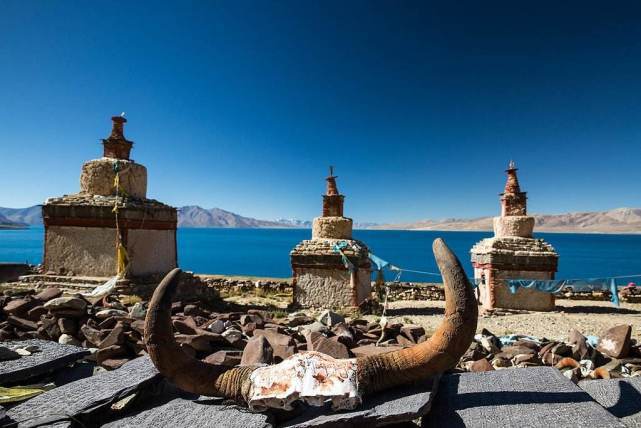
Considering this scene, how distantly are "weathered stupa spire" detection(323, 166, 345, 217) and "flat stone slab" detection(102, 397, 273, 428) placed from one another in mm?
13516

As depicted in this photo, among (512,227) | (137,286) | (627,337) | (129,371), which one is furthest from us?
(512,227)

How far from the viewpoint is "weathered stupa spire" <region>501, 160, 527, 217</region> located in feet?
53.5

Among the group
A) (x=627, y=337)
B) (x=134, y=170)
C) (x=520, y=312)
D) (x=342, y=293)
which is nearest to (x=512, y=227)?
(x=520, y=312)

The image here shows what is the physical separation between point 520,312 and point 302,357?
14584 mm

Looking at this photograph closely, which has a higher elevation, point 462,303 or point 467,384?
point 462,303

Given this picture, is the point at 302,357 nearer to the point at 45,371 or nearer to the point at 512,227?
the point at 45,371

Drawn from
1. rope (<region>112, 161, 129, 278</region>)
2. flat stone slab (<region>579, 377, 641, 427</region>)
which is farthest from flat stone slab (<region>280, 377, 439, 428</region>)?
rope (<region>112, 161, 129, 278</region>)

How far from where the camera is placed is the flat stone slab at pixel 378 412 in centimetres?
253

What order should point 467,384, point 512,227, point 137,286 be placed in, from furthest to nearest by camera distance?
point 512,227 < point 137,286 < point 467,384

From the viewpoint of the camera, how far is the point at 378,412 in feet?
8.55

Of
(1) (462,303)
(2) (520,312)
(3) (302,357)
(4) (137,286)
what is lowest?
(2) (520,312)

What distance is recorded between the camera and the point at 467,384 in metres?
3.26

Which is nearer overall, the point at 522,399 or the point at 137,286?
the point at 522,399

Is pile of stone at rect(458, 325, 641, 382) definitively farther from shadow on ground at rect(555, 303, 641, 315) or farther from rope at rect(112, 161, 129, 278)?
rope at rect(112, 161, 129, 278)
